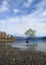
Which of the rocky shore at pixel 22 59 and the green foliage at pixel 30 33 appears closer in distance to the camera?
the rocky shore at pixel 22 59

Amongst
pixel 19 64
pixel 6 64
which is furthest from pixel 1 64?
pixel 19 64

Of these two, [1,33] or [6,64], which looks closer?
[6,64]

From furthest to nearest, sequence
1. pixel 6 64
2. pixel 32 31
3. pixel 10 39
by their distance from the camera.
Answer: pixel 32 31, pixel 10 39, pixel 6 64

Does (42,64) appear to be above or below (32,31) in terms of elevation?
below

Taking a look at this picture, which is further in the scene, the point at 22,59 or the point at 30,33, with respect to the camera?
the point at 30,33

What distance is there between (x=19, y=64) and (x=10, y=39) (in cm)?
8787

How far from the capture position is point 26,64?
14672 millimetres

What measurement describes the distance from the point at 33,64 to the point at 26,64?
26.5 inches

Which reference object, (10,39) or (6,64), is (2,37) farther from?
(6,64)

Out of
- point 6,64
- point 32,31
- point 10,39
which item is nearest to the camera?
point 6,64

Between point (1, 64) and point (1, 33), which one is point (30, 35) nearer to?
point (1, 33)

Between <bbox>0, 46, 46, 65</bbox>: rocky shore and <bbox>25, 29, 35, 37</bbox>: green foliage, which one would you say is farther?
<bbox>25, 29, 35, 37</bbox>: green foliage

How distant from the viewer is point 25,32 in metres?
110

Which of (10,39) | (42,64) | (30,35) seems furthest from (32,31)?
(42,64)
